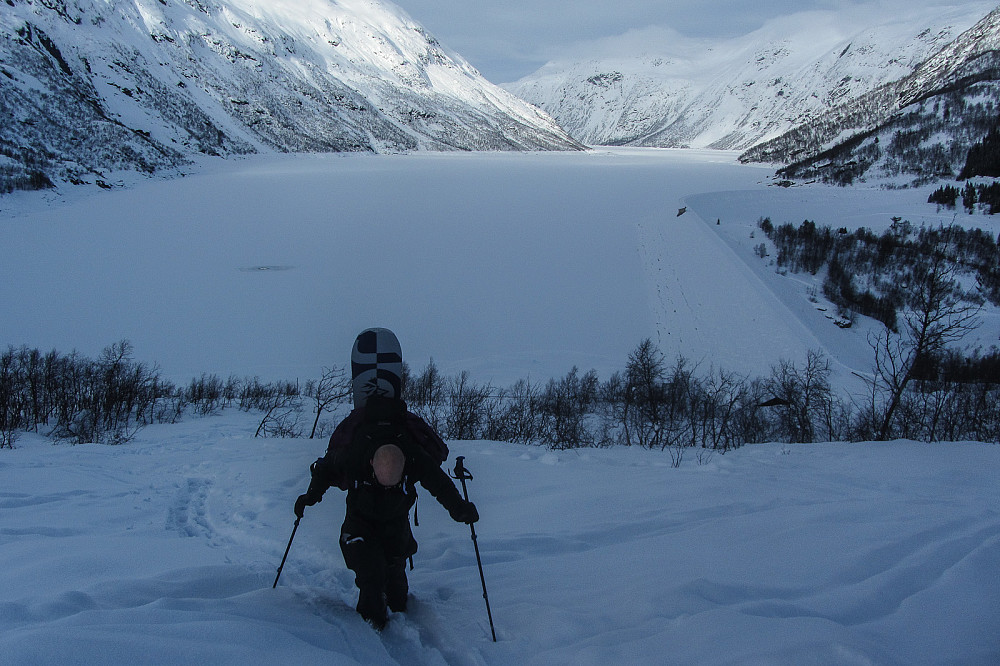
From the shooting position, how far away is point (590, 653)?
284 cm

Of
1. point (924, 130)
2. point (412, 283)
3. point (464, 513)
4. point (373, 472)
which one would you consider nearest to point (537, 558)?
point (464, 513)

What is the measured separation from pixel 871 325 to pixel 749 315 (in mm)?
6725

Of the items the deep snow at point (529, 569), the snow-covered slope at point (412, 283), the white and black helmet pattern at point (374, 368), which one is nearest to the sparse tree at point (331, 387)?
the snow-covered slope at point (412, 283)

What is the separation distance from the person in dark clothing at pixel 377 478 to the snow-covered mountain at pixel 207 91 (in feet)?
153

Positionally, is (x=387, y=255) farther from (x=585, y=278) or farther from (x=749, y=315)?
(x=749, y=315)

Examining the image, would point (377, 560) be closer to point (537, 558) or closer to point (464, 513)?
point (464, 513)

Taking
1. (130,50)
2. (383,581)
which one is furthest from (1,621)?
(130,50)

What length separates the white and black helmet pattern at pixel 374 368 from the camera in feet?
10.2

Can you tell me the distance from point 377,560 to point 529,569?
1396mm

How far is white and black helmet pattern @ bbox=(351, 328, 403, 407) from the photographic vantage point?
3.11 meters

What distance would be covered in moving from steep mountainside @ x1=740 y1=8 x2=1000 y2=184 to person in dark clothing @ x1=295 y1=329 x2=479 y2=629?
70.7 m

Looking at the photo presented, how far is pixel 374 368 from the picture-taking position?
3109mm

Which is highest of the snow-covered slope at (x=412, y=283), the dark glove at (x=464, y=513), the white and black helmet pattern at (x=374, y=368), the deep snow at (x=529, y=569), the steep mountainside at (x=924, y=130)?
the steep mountainside at (x=924, y=130)

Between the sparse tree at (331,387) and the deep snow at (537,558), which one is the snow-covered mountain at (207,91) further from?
the deep snow at (537,558)
